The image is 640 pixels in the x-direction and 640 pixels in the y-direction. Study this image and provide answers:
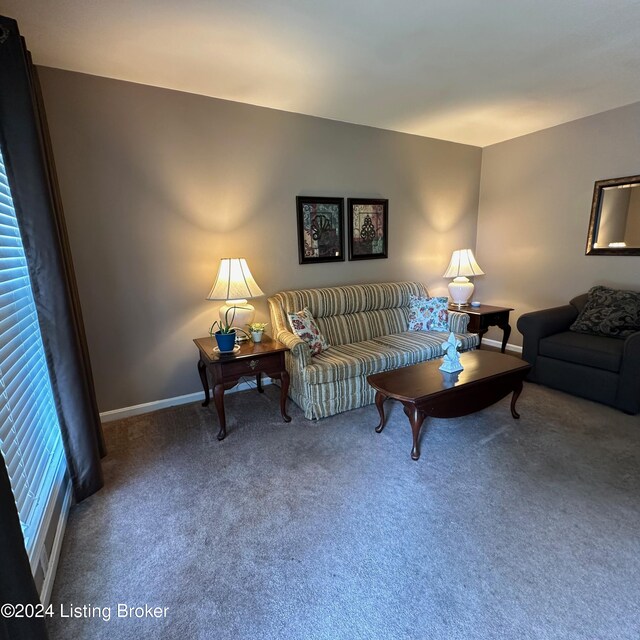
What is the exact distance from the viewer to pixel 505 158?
4.31m

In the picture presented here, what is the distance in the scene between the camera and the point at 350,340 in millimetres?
3412

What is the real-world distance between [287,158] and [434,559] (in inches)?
127

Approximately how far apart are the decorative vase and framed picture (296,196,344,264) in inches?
50.5

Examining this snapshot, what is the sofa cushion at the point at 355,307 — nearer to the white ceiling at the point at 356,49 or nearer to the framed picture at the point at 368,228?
the framed picture at the point at 368,228

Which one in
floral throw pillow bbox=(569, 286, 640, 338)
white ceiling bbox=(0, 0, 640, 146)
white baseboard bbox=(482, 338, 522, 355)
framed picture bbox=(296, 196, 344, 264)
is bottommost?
white baseboard bbox=(482, 338, 522, 355)

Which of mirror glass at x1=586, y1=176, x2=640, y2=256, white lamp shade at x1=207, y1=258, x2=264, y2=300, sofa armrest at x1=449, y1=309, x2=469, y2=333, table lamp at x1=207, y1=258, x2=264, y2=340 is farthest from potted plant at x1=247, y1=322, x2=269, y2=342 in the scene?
mirror glass at x1=586, y1=176, x2=640, y2=256

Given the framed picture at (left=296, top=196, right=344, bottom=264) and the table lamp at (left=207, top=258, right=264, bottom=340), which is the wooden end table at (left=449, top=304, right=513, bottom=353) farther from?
the table lamp at (left=207, top=258, right=264, bottom=340)

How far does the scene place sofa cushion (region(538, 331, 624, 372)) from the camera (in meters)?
2.79

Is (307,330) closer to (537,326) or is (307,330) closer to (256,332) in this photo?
(256,332)

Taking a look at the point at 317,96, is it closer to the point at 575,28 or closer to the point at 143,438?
the point at 575,28

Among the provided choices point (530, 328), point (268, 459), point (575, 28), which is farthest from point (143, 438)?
point (575, 28)

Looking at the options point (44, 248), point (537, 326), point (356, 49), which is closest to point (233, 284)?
point (44, 248)

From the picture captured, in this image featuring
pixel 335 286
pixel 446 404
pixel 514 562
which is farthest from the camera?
pixel 335 286

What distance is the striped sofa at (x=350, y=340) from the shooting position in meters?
2.75
